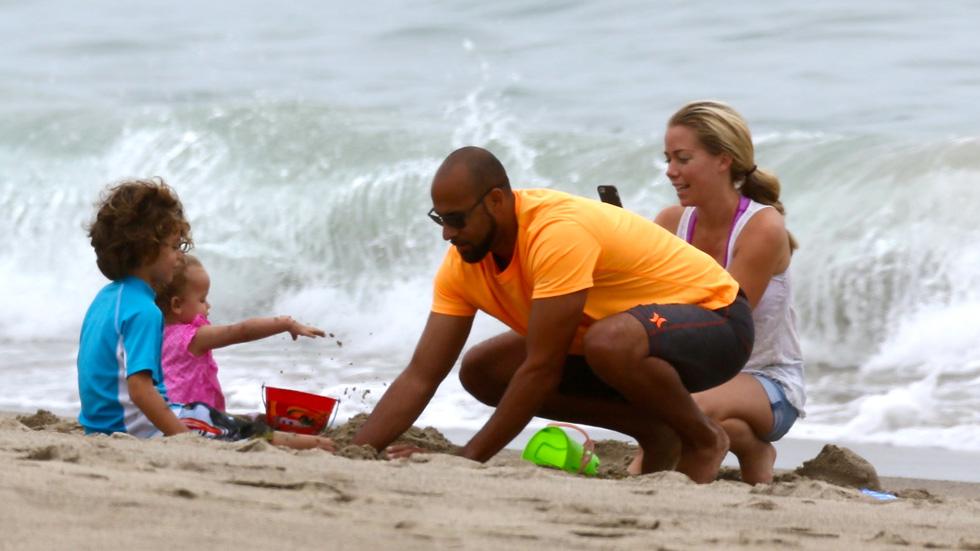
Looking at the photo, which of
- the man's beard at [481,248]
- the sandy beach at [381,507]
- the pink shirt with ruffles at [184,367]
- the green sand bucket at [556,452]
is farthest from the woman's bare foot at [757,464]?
the pink shirt with ruffles at [184,367]

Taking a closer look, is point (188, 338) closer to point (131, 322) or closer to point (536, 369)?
point (131, 322)

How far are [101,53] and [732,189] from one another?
13.6m

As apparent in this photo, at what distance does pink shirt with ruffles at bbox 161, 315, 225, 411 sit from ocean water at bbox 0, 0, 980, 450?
172 centimetres

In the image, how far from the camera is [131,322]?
4148 mm

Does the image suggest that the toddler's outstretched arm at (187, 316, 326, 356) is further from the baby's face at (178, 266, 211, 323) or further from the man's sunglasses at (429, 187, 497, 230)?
the man's sunglasses at (429, 187, 497, 230)

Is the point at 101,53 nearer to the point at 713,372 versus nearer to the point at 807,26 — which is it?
the point at 807,26

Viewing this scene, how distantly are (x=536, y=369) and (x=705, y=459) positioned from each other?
0.65 meters

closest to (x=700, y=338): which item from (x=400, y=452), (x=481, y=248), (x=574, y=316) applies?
(x=574, y=316)

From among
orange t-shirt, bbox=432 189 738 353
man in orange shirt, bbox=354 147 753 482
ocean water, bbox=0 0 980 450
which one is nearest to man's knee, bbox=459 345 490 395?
man in orange shirt, bbox=354 147 753 482

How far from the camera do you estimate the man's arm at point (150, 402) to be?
4.12m

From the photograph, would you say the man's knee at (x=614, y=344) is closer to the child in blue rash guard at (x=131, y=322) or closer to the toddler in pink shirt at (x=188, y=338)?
the child in blue rash guard at (x=131, y=322)

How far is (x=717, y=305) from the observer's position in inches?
172

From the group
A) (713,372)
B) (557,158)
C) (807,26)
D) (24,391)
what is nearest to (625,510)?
Answer: (713,372)

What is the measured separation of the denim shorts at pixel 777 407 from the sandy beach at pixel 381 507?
667mm
